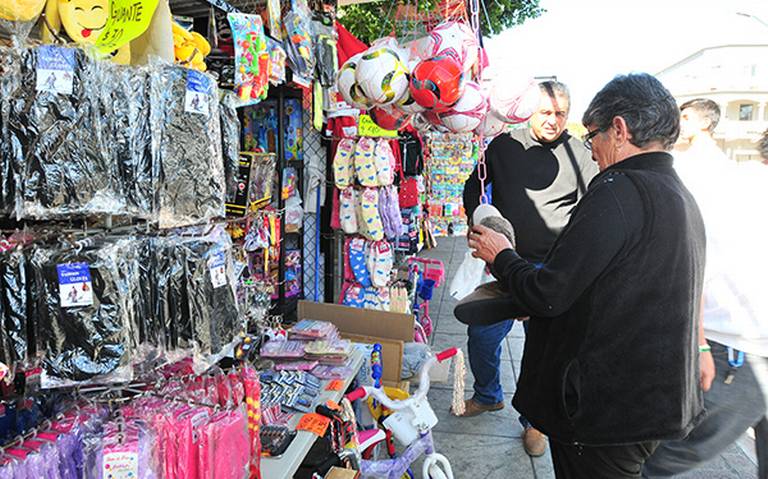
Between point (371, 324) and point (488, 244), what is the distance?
1684 mm

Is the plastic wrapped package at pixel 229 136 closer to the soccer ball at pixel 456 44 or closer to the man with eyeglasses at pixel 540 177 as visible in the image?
the soccer ball at pixel 456 44

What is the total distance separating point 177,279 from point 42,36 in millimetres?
709

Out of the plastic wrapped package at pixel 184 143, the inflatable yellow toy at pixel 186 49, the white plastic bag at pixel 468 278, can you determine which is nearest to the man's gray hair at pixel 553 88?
the white plastic bag at pixel 468 278

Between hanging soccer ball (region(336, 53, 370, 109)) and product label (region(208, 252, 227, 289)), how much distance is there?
4.75 ft

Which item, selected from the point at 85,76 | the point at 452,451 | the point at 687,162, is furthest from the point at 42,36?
the point at 452,451

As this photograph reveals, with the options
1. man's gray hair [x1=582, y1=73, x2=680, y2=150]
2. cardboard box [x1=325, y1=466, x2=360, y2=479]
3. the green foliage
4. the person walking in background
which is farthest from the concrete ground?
the green foliage

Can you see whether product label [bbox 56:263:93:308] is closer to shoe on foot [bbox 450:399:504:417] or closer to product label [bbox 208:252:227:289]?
product label [bbox 208:252:227:289]

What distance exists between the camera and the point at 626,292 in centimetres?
141

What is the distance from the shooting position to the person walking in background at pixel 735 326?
215 cm

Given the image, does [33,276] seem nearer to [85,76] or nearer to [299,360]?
[85,76]

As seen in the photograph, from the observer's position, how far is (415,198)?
6.37m

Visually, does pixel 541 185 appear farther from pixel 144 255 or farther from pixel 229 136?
pixel 144 255

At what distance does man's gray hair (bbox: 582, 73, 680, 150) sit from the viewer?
1.45 metres

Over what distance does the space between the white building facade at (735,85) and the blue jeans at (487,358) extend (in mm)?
26313
